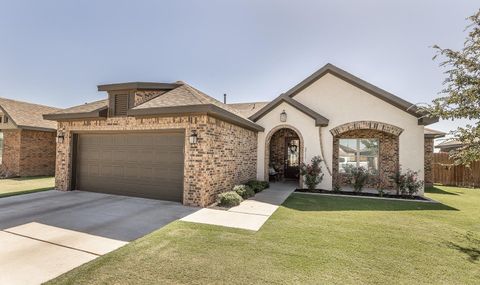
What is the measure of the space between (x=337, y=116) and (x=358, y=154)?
253 centimetres

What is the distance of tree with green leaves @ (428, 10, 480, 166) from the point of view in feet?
16.5

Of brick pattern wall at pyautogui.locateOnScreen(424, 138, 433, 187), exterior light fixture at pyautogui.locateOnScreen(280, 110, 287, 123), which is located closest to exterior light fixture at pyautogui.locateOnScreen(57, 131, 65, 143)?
exterior light fixture at pyautogui.locateOnScreen(280, 110, 287, 123)

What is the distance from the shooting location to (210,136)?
7.63 meters

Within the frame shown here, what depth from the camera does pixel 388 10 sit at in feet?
28.8

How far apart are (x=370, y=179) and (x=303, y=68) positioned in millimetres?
7015

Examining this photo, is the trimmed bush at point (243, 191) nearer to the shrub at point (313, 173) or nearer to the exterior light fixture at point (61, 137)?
the shrub at point (313, 173)

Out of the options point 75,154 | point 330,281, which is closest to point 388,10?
point 330,281

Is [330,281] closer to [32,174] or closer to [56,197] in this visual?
[56,197]

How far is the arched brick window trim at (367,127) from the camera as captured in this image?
10680 millimetres

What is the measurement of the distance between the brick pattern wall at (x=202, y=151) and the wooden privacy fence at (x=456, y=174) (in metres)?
13.1

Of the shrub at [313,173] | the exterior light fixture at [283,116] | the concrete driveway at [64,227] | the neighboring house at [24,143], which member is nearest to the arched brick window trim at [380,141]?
the shrub at [313,173]

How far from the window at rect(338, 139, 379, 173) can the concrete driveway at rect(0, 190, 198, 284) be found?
8.89 meters

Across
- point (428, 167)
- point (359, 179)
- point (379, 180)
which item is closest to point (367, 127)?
point (359, 179)

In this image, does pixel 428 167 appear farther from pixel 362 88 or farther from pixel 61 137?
pixel 61 137
